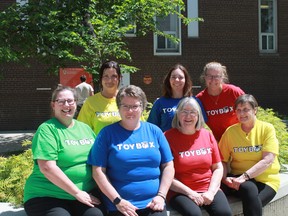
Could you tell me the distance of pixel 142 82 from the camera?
17.0 m

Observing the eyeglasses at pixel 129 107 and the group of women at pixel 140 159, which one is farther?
the eyeglasses at pixel 129 107

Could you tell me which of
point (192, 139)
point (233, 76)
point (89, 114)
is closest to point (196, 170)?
point (192, 139)

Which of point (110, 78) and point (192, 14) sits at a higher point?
point (192, 14)

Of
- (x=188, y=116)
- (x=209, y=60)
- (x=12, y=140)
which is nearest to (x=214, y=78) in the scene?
(x=188, y=116)

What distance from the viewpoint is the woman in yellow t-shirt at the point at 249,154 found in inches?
168

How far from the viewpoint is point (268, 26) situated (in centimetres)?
1884

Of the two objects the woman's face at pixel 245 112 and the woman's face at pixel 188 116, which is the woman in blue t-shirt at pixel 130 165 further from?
the woman's face at pixel 245 112

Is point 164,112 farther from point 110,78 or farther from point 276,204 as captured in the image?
point 276,204

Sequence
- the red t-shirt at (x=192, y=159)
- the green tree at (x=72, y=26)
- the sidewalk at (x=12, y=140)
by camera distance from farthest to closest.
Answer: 1. the sidewalk at (x=12, y=140)
2. the green tree at (x=72, y=26)
3. the red t-shirt at (x=192, y=159)

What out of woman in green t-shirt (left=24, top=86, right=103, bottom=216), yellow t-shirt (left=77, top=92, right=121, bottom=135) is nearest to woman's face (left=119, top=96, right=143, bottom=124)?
woman in green t-shirt (left=24, top=86, right=103, bottom=216)

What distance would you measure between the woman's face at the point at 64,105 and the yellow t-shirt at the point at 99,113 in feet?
1.97

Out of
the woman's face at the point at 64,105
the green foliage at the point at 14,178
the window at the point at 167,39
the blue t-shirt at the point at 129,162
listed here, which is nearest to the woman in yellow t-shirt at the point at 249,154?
the blue t-shirt at the point at 129,162

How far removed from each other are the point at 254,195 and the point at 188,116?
42.0 inches

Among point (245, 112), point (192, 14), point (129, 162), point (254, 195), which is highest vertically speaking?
point (192, 14)
